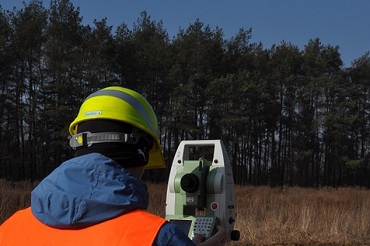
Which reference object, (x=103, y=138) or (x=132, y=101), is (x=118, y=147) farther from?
(x=132, y=101)

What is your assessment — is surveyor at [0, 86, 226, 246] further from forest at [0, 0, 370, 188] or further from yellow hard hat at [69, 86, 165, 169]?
forest at [0, 0, 370, 188]

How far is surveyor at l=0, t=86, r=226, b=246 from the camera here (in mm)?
1044

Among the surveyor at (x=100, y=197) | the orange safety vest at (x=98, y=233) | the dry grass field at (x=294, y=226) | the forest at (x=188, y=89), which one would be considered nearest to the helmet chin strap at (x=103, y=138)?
the surveyor at (x=100, y=197)

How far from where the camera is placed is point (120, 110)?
131 centimetres

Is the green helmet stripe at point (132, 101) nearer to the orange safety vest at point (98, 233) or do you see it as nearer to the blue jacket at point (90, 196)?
the blue jacket at point (90, 196)

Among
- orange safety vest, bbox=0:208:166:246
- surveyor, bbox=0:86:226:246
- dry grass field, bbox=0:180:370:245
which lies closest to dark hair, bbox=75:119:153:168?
surveyor, bbox=0:86:226:246

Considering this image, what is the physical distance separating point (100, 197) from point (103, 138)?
0.22m

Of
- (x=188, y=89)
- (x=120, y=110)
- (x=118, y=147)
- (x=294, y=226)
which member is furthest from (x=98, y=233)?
(x=188, y=89)

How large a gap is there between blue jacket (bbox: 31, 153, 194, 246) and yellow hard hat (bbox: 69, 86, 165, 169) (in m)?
0.17

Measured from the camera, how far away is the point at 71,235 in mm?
1086

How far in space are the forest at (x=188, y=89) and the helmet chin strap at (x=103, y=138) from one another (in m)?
27.4

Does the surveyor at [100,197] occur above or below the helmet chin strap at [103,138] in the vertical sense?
below

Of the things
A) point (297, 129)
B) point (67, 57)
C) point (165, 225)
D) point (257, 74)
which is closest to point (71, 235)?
point (165, 225)

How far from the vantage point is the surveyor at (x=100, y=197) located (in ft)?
3.43
